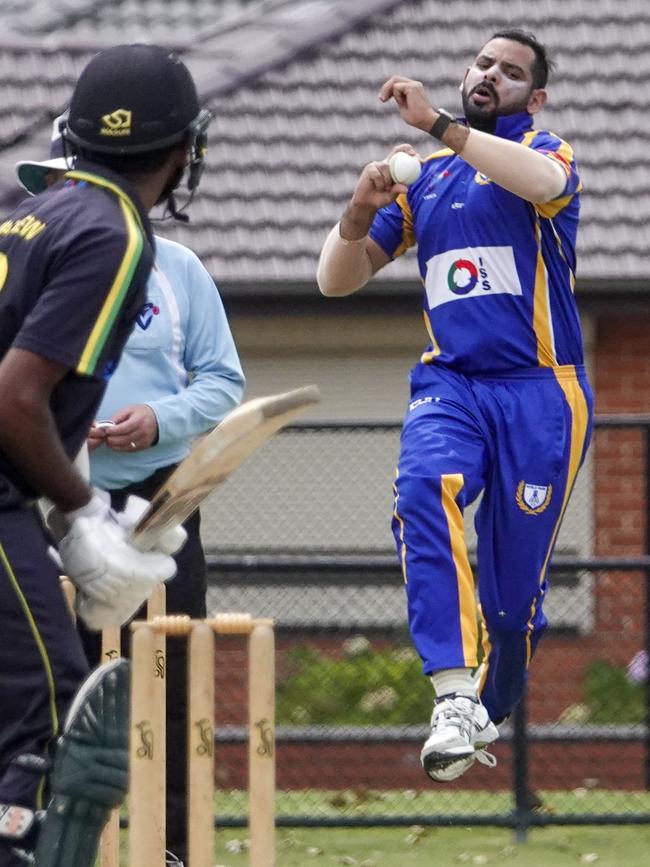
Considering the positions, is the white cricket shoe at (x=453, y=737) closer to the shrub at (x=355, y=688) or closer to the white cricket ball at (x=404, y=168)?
the white cricket ball at (x=404, y=168)

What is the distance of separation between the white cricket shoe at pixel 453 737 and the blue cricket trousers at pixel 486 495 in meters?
0.11

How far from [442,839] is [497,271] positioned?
2625 millimetres

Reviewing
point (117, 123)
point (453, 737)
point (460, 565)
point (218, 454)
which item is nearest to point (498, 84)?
point (460, 565)

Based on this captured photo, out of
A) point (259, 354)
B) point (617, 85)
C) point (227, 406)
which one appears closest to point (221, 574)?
point (227, 406)

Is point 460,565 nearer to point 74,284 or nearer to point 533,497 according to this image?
point 533,497

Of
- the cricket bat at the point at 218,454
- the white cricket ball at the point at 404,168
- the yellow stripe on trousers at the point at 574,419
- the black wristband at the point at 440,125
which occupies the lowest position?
the yellow stripe on trousers at the point at 574,419

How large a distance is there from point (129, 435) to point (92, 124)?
1351mm

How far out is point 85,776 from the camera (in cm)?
358

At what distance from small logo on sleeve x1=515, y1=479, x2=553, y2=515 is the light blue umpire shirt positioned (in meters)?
0.85

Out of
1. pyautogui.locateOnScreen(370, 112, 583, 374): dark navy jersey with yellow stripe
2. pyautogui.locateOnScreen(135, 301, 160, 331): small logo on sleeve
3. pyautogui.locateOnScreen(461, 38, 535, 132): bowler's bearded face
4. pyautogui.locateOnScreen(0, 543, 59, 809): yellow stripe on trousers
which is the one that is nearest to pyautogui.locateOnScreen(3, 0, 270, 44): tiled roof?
pyautogui.locateOnScreen(461, 38, 535, 132): bowler's bearded face

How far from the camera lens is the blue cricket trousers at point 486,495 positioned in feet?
17.1

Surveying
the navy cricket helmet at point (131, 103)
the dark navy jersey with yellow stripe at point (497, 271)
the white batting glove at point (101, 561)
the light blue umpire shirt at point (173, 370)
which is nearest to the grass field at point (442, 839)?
the light blue umpire shirt at point (173, 370)

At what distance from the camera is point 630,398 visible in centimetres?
966

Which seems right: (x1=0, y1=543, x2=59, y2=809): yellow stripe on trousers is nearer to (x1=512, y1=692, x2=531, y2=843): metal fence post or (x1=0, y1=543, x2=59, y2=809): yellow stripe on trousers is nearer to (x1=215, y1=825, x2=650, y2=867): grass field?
(x1=215, y1=825, x2=650, y2=867): grass field
